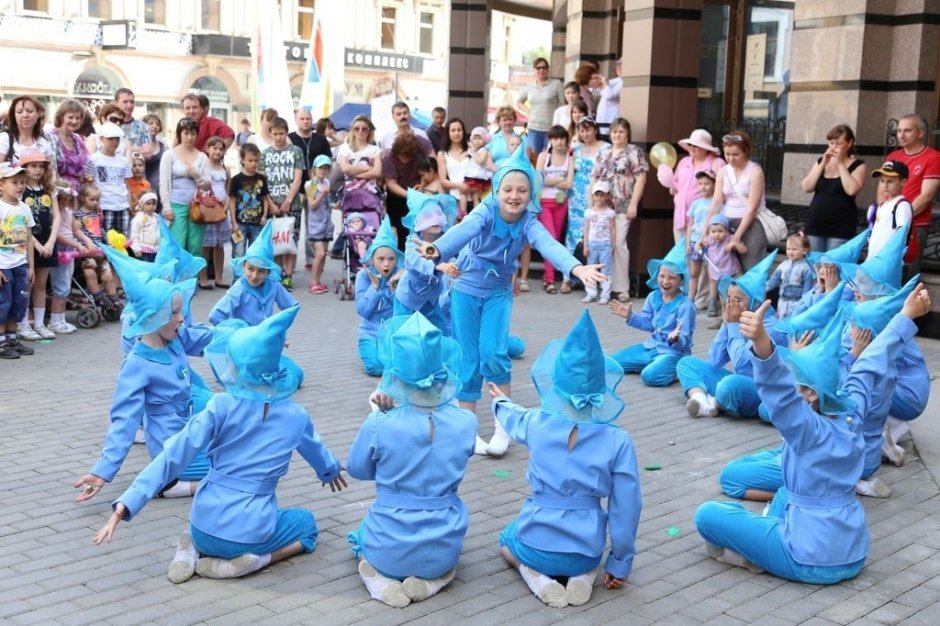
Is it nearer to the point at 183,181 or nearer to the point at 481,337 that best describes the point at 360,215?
the point at 183,181

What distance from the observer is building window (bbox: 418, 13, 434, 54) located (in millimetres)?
50844

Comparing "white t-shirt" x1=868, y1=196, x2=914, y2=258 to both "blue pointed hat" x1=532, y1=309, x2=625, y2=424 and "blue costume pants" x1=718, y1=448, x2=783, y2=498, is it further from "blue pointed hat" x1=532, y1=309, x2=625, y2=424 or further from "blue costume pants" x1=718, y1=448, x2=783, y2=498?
"blue pointed hat" x1=532, y1=309, x2=625, y2=424

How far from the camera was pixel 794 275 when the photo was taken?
32.6 feet

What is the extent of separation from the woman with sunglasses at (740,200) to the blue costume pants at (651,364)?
276 cm

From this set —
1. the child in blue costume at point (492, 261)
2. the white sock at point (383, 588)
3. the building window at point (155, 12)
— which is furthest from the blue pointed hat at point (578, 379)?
the building window at point (155, 12)

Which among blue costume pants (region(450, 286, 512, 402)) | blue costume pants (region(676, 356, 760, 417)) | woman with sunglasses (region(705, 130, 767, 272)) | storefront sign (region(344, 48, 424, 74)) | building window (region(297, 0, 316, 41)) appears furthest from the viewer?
storefront sign (region(344, 48, 424, 74))

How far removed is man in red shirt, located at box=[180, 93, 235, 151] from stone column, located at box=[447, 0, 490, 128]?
6208 millimetres

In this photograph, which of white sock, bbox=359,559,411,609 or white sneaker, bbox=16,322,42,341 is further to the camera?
white sneaker, bbox=16,322,42,341

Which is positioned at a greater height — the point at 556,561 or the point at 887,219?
the point at 887,219

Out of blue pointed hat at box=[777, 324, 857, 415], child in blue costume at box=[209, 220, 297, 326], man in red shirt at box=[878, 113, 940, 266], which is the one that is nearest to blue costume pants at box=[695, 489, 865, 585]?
blue pointed hat at box=[777, 324, 857, 415]

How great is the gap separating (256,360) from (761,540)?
245 cm

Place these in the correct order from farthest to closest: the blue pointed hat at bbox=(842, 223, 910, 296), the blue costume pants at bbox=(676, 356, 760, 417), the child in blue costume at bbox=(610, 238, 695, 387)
A: the child in blue costume at bbox=(610, 238, 695, 387) < the blue costume pants at bbox=(676, 356, 760, 417) < the blue pointed hat at bbox=(842, 223, 910, 296)

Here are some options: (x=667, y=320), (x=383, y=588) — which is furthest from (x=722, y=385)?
(x=383, y=588)

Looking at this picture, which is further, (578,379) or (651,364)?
(651,364)
